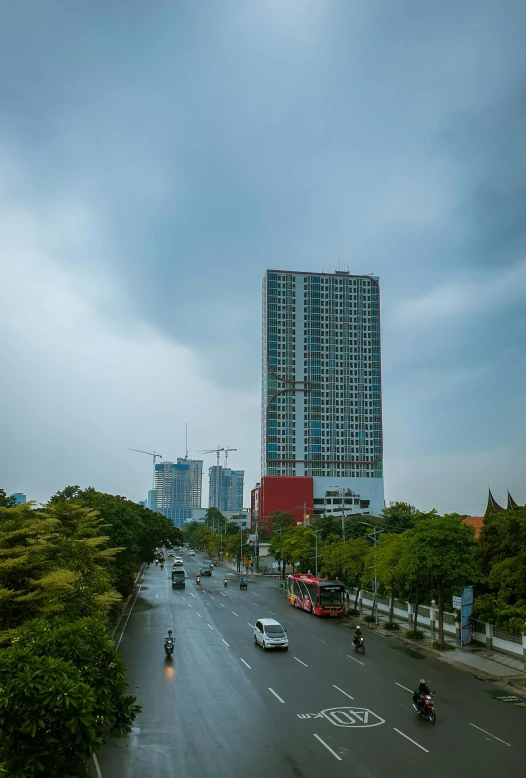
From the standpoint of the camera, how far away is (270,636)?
114ft

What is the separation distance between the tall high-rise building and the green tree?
120799 millimetres

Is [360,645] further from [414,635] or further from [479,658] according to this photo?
[414,635]

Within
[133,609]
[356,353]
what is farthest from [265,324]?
[133,609]

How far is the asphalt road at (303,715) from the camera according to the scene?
57.2ft

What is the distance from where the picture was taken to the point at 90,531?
31156mm

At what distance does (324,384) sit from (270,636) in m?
134

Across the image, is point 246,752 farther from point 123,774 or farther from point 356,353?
point 356,353

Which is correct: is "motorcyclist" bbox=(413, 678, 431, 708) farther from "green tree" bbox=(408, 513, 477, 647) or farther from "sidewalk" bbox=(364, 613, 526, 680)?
"green tree" bbox=(408, 513, 477, 647)

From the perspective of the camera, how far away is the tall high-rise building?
161375 millimetres

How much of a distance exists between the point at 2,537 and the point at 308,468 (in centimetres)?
14517

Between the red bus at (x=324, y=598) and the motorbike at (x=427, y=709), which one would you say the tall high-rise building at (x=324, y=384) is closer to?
the red bus at (x=324, y=598)

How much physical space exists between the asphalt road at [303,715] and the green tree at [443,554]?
4517 mm

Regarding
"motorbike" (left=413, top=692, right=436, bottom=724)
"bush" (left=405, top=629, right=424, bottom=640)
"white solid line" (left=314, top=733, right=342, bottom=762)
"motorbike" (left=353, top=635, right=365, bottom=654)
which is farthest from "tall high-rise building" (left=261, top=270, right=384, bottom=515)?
"white solid line" (left=314, top=733, right=342, bottom=762)

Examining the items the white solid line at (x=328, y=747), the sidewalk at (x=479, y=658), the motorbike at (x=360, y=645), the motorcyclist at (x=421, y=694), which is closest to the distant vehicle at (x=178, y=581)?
the sidewalk at (x=479, y=658)
